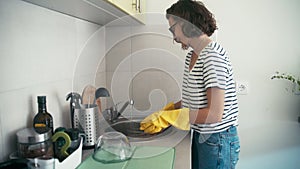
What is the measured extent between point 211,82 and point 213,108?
10cm

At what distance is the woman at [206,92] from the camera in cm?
95

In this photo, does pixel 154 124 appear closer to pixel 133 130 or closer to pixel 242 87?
pixel 133 130

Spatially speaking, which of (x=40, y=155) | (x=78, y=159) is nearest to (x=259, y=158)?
(x=78, y=159)

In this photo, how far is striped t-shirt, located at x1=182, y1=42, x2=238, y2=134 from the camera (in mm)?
937

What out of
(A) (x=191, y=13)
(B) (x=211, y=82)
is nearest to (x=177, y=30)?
(A) (x=191, y=13)

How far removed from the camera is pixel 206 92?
98 centimetres

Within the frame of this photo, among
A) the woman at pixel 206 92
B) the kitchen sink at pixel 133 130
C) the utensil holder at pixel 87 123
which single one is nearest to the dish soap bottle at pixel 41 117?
the utensil holder at pixel 87 123

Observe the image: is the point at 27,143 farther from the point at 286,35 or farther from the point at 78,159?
the point at 286,35

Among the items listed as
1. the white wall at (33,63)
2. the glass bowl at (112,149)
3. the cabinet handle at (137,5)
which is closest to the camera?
the white wall at (33,63)

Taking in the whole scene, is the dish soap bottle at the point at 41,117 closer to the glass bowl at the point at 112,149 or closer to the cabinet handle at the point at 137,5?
the glass bowl at the point at 112,149

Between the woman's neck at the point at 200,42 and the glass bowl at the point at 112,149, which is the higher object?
the woman's neck at the point at 200,42

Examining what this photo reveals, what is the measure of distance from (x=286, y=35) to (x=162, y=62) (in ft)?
2.79

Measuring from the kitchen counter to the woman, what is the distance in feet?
0.20

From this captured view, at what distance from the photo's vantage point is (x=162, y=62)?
1487 millimetres
